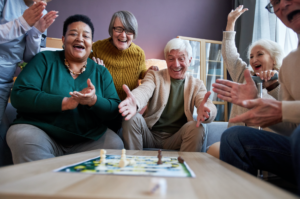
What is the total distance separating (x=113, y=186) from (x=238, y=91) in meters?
0.76

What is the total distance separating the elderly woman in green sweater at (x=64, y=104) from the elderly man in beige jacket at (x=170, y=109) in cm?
14

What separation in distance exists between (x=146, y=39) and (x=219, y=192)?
3868 mm

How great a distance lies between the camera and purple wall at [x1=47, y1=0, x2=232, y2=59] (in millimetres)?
3912

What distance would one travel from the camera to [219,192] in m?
0.50

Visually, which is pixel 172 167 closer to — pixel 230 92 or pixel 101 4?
pixel 230 92

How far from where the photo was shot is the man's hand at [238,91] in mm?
1037

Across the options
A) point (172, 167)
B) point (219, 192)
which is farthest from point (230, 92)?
point (219, 192)

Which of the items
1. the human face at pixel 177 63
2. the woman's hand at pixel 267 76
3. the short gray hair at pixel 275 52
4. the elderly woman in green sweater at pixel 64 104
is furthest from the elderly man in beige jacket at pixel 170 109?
the short gray hair at pixel 275 52

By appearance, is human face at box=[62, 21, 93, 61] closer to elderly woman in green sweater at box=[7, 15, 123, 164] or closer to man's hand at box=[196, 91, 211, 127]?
elderly woman in green sweater at box=[7, 15, 123, 164]

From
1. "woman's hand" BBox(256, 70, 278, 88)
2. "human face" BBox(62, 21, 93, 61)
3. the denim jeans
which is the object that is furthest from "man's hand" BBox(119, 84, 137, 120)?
"woman's hand" BBox(256, 70, 278, 88)

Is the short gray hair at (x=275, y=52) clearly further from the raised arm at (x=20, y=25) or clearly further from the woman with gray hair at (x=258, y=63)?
the raised arm at (x=20, y=25)

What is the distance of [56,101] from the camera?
1.32 meters

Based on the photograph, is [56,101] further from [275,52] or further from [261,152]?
[275,52]

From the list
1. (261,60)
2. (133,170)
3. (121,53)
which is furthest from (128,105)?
(261,60)
